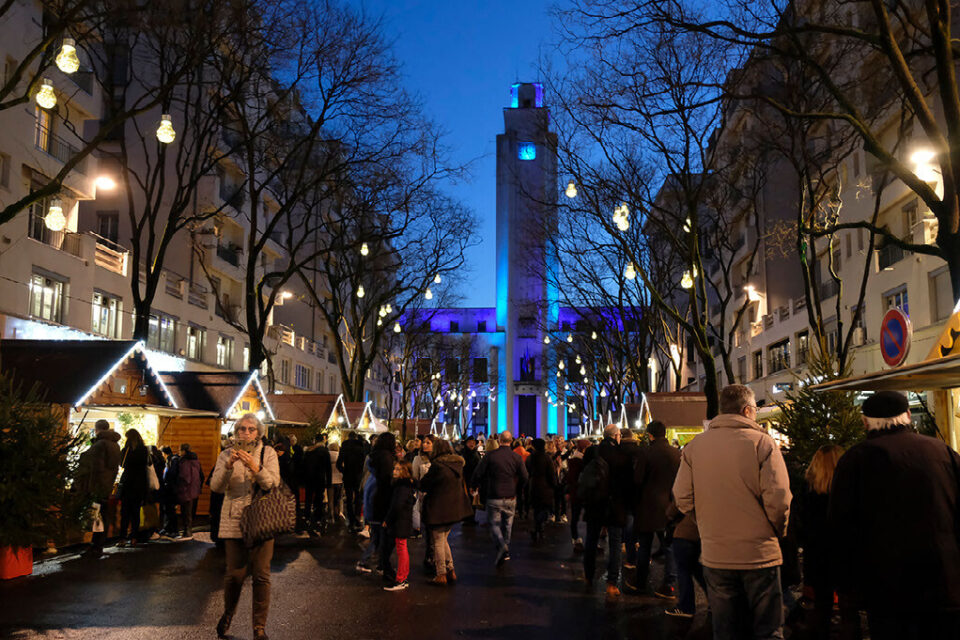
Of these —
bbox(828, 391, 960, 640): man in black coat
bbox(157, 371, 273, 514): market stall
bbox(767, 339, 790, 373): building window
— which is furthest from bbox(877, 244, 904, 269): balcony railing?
A: bbox(828, 391, 960, 640): man in black coat

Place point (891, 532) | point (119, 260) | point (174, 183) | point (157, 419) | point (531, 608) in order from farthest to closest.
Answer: point (174, 183)
point (119, 260)
point (157, 419)
point (531, 608)
point (891, 532)

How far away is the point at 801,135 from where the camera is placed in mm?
20219

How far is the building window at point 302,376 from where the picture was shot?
184 ft

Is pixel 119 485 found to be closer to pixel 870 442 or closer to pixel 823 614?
pixel 823 614

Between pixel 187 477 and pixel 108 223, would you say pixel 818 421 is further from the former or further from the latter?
pixel 108 223

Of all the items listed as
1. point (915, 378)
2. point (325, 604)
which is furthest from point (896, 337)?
point (325, 604)

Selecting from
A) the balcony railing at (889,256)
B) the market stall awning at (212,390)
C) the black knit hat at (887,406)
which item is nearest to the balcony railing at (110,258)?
the market stall awning at (212,390)

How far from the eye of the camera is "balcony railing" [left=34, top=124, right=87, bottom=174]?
89.0 feet

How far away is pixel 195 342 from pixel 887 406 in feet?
123

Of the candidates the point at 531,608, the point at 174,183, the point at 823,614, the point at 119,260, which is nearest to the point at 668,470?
the point at 531,608

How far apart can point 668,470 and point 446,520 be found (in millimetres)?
2641

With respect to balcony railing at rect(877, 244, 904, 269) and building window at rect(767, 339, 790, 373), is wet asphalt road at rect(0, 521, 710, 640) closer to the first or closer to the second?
balcony railing at rect(877, 244, 904, 269)

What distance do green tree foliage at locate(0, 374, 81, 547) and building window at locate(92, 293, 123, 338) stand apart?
797 inches

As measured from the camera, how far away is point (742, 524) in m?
5.32
